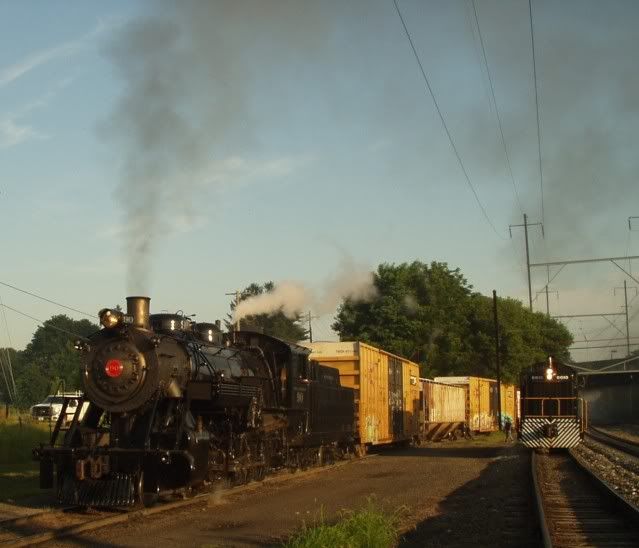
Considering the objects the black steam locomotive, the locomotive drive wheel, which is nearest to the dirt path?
the black steam locomotive

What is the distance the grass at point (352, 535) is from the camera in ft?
29.5

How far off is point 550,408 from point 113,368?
17840mm

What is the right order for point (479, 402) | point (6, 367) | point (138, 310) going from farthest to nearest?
1. point (6, 367)
2. point (479, 402)
3. point (138, 310)

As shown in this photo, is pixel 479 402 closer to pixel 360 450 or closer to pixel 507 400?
pixel 507 400

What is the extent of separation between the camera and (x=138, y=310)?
47.1 feet

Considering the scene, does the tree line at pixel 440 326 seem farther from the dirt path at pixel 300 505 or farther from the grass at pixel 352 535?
the grass at pixel 352 535

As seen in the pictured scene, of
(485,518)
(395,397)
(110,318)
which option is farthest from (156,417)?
(395,397)

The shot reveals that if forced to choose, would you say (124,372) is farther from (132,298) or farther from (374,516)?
(374,516)

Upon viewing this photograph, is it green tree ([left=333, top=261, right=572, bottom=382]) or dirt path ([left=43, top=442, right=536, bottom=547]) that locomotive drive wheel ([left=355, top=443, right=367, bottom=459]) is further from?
green tree ([left=333, top=261, right=572, bottom=382])

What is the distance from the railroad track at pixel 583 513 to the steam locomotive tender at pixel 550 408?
6.88 metres

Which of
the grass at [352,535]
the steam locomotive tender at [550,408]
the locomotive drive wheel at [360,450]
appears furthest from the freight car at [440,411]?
the grass at [352,535]

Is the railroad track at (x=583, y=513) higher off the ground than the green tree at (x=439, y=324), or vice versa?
the green tree at (x=439, y=324)

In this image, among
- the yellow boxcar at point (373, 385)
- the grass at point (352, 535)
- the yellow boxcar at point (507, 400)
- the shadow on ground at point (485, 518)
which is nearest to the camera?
the grass at point (352, 535)

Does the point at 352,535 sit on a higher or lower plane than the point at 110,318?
lower
